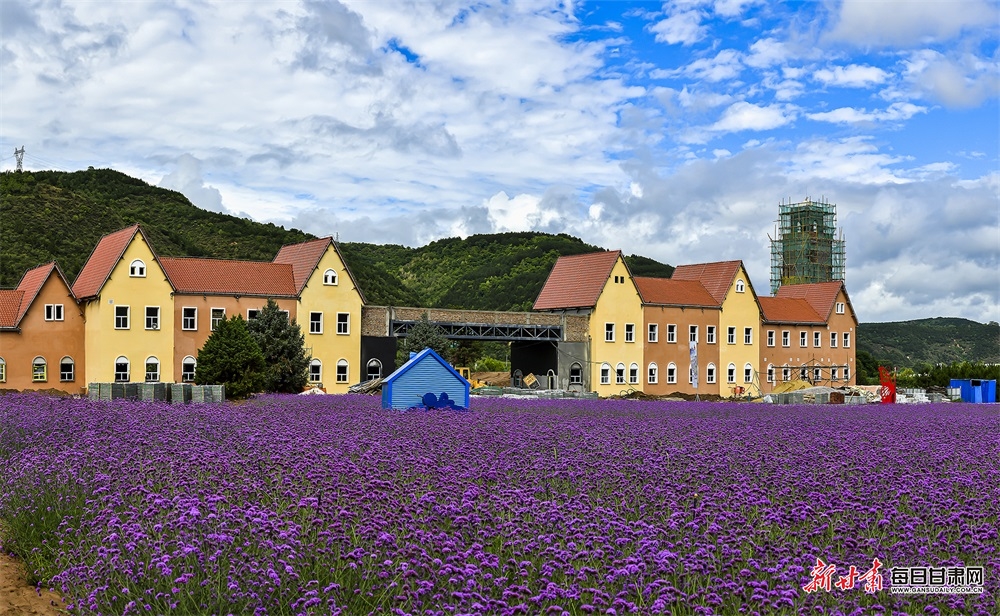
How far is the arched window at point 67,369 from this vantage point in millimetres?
53438

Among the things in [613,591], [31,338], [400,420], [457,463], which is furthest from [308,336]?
[613,591]

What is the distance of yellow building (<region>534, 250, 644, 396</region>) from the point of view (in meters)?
65.4

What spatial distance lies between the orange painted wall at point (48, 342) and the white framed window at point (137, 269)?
153 inches

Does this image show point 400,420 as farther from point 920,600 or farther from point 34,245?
point 34,245

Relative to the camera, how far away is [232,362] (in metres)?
39.9

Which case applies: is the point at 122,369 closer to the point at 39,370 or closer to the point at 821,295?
the point at 39,370

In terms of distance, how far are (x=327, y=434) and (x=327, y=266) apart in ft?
140

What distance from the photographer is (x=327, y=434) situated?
1673cm

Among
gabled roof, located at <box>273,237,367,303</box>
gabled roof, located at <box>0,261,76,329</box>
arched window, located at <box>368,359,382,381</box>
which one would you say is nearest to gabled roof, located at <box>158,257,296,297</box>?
gabled roof, located at <box>273,237,367,303</box>

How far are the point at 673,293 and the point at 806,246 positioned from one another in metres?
74.6

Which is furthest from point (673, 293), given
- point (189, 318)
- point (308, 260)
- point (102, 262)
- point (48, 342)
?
point (48, 342)

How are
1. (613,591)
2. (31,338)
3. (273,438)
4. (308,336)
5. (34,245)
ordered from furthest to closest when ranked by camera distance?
(34,245), (308,336), (31,338), (273,438), (613,591)

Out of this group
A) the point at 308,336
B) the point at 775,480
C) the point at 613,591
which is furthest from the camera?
the point at 308,336

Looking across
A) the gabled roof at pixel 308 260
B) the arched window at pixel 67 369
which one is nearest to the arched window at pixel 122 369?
the arched window at pixel 67 369
